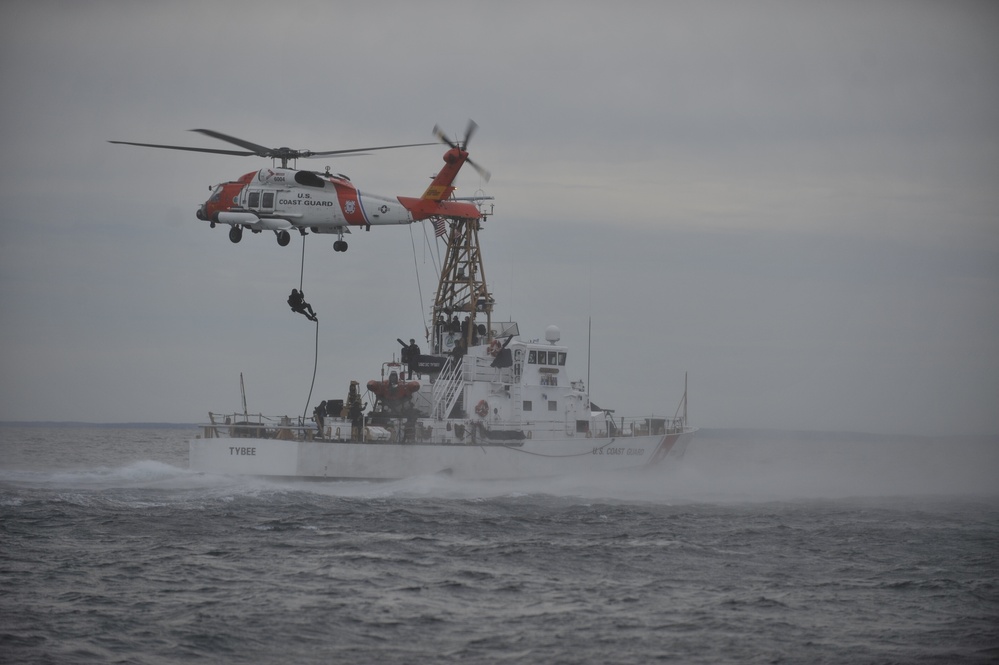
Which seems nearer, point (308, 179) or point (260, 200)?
point (308, 179)

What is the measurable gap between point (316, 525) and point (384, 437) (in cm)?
1080

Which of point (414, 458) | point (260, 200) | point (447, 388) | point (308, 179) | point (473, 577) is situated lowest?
point (473, 577)

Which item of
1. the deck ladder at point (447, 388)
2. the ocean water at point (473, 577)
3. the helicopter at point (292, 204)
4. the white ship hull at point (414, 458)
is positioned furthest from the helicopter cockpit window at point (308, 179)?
the deck ladder at point (447, 388)

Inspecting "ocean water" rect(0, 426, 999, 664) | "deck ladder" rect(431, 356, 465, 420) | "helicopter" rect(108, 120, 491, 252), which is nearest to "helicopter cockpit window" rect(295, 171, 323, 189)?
"helicopter" rect(108, 120, 491, 252)

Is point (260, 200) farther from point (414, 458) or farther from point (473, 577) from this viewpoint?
point (473, 577)

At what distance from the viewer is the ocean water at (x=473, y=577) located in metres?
16.4

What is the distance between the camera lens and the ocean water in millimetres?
16406

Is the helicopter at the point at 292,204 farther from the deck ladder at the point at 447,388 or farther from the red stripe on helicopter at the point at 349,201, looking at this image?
the deck ladder at the point at 447,388

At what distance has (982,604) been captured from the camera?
783 inches

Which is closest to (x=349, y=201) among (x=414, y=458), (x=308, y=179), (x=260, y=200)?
(x=308, y=179)

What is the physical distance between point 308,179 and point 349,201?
131 cm

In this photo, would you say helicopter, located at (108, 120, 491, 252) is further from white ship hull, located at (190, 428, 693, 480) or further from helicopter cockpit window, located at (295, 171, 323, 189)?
white ship hull, located at (190, 428, 693, 480)

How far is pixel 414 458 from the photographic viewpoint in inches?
1534

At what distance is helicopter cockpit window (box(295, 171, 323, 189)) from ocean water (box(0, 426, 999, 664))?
9.31 meters
